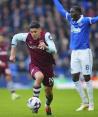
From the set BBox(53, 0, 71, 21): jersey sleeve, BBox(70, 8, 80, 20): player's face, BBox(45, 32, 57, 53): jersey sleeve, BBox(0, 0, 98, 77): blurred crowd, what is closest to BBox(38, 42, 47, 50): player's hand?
BBox(45, 32, 57, 53): jersey sleeve

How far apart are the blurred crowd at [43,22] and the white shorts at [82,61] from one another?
34.6 feet

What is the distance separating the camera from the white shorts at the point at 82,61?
1497cm

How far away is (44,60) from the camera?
13.6 metres

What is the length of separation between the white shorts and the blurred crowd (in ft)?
34.6

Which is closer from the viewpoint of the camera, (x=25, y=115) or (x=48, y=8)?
(x=25, y=115)

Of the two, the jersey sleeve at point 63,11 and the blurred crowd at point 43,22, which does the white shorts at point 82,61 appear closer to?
the jersey sleeve at point 63,11

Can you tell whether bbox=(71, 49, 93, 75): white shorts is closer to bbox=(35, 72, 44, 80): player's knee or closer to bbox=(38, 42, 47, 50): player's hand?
bbox=(35, 72, 44, 80): player's knee

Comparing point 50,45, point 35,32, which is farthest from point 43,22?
point 50,45

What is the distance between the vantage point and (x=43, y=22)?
28.0m

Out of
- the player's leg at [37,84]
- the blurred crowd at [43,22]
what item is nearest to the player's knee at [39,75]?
the player's leg at [37,84]

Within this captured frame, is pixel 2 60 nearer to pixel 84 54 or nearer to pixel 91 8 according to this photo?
pixel 84 54

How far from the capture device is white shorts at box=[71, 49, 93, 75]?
15.0m

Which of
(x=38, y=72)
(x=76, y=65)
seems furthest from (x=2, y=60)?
(x=38, y=72)

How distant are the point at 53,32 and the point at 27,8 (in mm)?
2336
